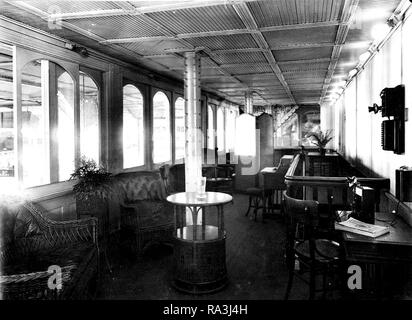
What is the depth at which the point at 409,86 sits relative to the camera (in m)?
3.65

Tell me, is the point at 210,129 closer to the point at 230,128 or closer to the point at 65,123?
the point at 230,128

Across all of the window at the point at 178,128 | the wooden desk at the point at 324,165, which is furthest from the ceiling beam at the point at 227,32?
the wooden desk at the point at 324,165

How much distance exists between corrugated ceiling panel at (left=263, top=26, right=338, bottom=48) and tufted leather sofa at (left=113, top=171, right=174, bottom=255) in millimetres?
2730

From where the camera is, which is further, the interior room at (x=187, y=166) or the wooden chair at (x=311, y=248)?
the interior room at (x=187, y=166)

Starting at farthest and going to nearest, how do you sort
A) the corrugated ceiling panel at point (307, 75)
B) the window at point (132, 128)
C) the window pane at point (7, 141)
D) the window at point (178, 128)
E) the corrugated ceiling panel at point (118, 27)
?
the window at point (178, 128)
the corrugated ceiling panel at point (307, 75)
the window at point (132, 128)
the window pane at point (7, 141)
the corrugated ceiling panel at point (118, 27)

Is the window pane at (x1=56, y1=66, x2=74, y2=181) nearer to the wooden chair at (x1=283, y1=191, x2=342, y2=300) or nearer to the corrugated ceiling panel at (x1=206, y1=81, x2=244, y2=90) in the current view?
the wooden chair at (x1=283, y1=191, x2=342, y2=300)

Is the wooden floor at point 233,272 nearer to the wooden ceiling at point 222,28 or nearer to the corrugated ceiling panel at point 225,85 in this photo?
the wooden ceiling at point 222,28

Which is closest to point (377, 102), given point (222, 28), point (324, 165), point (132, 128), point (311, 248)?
point (222, 28)

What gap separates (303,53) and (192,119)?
2095 mm

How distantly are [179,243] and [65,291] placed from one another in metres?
1.50

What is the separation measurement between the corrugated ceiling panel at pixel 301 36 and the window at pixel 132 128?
9.42ft

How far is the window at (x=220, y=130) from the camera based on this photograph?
1316cm

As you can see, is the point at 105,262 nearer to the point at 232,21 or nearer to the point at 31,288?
the point at 31,288

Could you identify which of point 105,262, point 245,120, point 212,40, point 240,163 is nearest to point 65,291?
point 105,262
